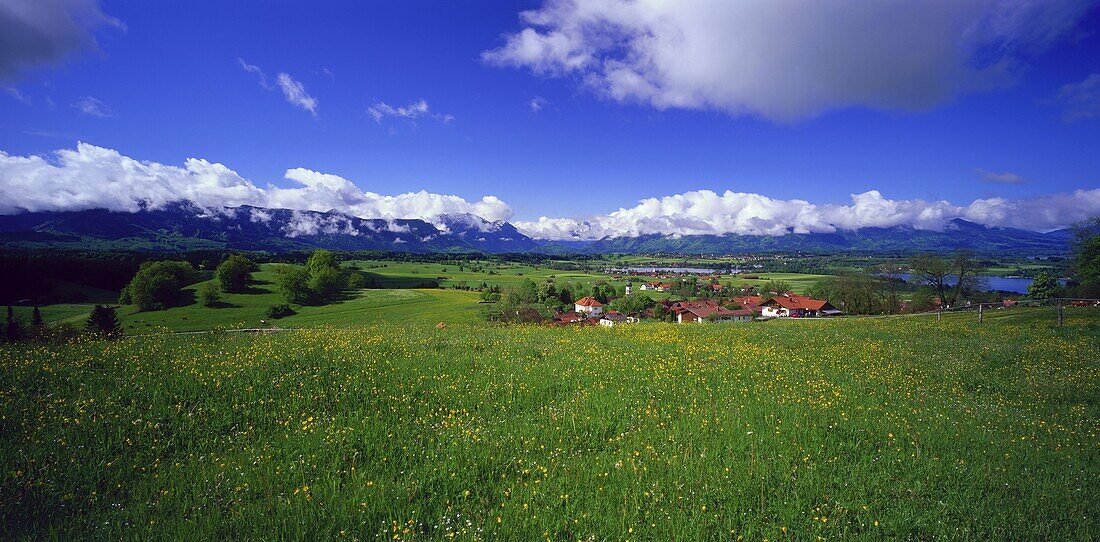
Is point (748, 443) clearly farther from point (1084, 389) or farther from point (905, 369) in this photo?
point (1084, 389)

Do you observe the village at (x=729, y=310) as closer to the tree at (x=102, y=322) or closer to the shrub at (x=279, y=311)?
the shrub at (x=279, y=311)

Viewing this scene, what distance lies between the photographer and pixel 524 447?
23.2 ft

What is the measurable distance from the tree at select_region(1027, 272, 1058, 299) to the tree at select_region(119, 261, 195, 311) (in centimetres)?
13514

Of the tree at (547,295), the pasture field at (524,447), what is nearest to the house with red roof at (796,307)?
the tree at (547,295)

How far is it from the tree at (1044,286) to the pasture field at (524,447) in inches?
3027

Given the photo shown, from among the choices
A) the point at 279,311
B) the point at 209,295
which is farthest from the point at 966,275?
the point at 209,295

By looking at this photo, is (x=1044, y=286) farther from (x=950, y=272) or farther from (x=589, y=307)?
(x=589, y=307)

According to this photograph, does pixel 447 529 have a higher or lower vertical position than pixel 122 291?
higher

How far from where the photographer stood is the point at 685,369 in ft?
37.8

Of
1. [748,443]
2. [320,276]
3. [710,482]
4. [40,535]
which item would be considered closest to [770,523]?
[710,482]

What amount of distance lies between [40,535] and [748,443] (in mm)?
9398

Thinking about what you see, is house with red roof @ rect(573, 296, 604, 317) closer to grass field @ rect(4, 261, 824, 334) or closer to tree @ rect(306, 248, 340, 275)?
grass field @ rect(4, 261, 824, 334)

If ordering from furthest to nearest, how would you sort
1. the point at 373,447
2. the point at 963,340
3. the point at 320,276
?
1. the point at 320,276
2. the point at 963,340
3. the point at 373,447

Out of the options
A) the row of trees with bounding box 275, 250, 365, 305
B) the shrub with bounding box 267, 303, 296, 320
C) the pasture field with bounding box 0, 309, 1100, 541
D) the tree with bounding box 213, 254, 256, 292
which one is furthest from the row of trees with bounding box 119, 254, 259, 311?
the pasture field with bounding box 0, 309, 1100, 541
